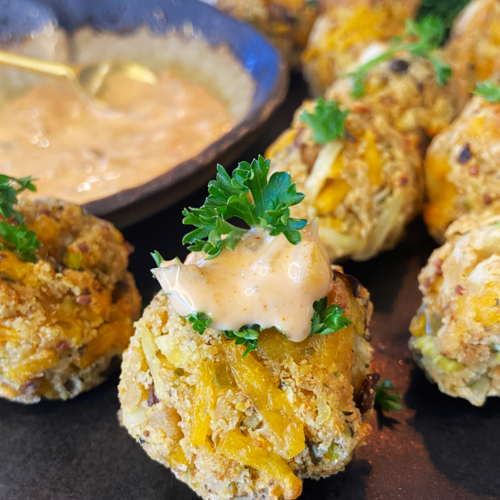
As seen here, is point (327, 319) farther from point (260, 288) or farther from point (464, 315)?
point (464, 315)

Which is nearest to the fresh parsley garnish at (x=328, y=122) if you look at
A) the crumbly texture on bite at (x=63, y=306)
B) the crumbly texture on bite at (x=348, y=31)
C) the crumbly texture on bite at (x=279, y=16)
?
the crumbly texture on bite at (x=63, y=306)

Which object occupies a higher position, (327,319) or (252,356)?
(327,319)

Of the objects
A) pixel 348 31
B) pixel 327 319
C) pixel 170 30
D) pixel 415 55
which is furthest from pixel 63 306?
pixel 170 30

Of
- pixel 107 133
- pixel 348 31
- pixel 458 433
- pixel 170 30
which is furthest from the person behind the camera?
pixel 170 30

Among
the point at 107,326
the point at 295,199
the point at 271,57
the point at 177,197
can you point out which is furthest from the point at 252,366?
the point at 271,57

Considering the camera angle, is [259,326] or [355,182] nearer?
[259,326]

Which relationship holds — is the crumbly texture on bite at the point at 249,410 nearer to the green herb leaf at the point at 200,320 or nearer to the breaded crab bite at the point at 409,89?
the green herb leaf at the point at 200,320

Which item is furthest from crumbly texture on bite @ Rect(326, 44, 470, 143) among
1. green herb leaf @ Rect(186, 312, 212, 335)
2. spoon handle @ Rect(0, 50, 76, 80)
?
spoon handle @ Rect(0, 50, 76, 80)
